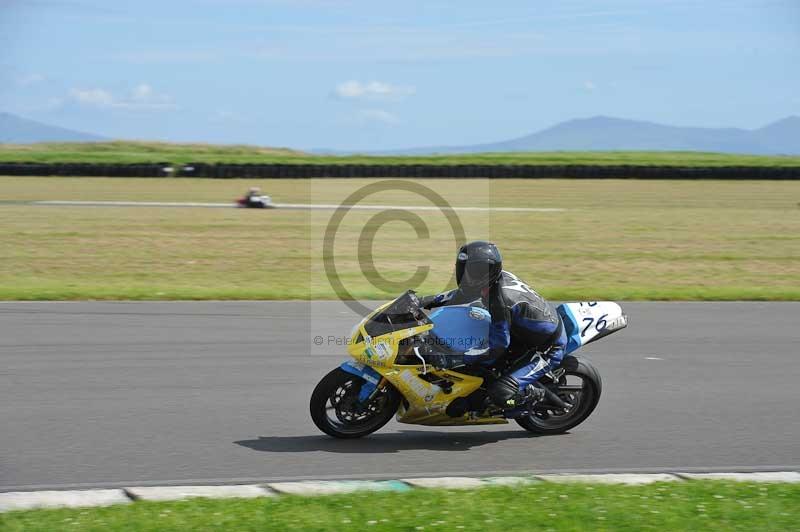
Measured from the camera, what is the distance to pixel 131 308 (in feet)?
41.9

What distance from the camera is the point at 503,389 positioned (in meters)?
7.00

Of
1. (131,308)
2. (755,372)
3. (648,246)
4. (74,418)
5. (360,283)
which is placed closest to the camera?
(74,418)

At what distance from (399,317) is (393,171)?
43126 mm

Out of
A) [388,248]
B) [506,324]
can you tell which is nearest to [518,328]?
[506,324]

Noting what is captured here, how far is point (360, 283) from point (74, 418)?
368 inches

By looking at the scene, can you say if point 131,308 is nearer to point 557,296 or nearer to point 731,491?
point 557,296

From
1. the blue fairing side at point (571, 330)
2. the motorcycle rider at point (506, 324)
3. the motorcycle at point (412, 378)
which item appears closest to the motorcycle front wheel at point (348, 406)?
the motorcycle at point (412, 378)

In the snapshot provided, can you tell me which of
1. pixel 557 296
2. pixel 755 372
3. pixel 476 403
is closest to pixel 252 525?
pixel 476 403

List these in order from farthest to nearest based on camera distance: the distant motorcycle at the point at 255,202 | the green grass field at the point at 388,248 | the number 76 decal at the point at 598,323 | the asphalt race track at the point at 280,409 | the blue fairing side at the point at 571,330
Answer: the distant motorcycle at the point at 255,202 < the green grass field at the point at 388,248 < the number 76 decal at the point at 598,323 < the blue fairing side at the point at 571,330 < the asphalt race track at the point at 280,409

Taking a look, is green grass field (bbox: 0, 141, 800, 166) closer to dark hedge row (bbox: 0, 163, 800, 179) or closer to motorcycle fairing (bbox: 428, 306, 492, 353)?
dark hedge row (bbox: 0, 163, 800, 179)

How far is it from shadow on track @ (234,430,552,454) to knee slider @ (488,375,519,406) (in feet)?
1.28

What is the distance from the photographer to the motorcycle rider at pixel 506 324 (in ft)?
22.9

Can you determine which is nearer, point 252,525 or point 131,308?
point 252,525

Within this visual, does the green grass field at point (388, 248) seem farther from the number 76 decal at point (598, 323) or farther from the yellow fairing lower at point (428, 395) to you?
the yellow fairing lower at point (428, 395)
